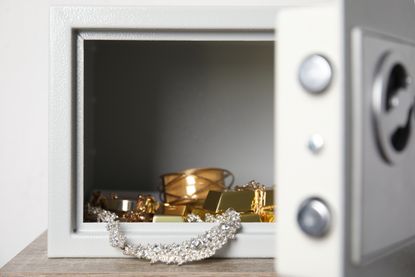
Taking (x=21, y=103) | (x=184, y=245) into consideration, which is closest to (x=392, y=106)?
(x=184, y=245)

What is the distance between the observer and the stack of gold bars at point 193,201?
92 centimetres

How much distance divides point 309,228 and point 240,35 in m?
0.45

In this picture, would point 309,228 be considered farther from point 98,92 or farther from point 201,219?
point 98,92

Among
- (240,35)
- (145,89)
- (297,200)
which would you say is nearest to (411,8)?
(240,35)

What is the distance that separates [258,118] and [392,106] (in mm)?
775

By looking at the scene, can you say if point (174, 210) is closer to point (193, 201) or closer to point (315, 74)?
point (193, 201)

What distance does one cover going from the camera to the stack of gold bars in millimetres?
919

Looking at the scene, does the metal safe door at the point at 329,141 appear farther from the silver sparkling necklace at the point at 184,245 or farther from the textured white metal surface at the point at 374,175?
the silver sparkling necklace at the point at 184,245

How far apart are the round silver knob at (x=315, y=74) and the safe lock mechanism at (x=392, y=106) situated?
48mm

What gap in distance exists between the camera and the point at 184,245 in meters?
0.78

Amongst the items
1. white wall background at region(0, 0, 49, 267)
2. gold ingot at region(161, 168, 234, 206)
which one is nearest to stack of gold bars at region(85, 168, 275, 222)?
gold ingot at region(161, 168, 234, 206)

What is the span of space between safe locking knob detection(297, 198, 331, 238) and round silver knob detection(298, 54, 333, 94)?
83mm

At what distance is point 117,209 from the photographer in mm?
1009

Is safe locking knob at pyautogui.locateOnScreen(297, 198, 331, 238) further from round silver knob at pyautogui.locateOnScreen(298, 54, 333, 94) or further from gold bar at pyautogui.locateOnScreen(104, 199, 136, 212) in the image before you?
gold bar at pyautogui.locateOnScreen(104, 199, 136, 212)
